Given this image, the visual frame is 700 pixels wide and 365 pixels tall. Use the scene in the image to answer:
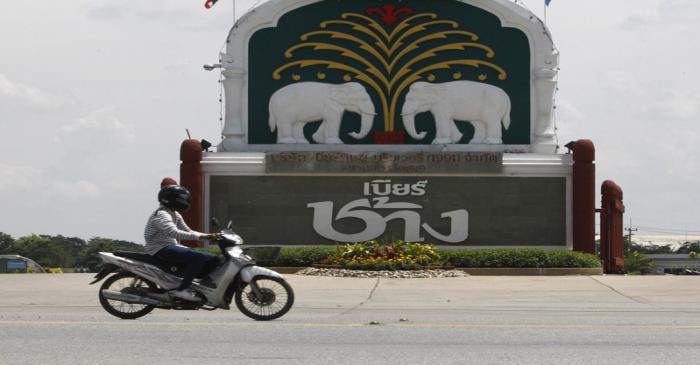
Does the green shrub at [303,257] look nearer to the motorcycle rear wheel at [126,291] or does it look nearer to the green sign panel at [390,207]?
the green sign panel at [390,207]

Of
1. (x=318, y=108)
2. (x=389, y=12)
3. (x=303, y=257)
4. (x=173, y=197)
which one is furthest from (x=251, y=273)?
(x=389, y=12)

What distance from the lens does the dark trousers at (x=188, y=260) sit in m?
15.8

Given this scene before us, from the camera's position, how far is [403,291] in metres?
25.3

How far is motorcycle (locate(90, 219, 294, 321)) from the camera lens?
15875mm

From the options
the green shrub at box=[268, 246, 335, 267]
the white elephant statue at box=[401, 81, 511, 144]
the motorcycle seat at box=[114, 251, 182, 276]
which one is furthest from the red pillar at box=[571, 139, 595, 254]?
the motorcycle seat at box=[114, 251, 182, 276]

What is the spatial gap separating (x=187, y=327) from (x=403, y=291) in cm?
1105

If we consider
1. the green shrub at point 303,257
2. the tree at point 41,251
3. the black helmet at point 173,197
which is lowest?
the tree at point 41,251

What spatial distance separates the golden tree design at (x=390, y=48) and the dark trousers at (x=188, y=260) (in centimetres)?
2136

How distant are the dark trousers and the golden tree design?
21.4 metres

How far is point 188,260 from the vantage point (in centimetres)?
1585

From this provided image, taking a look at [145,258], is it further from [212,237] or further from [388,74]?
[388,74]

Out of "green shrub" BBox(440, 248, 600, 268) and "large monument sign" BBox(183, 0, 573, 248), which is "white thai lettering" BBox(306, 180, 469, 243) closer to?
"large monument sign" BBox(183, 0, 573, 248)

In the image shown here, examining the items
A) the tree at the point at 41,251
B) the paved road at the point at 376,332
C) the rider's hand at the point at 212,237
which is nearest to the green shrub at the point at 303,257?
the paved road at the point at 376,332

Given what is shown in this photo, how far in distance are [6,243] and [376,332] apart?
86.0 meters
